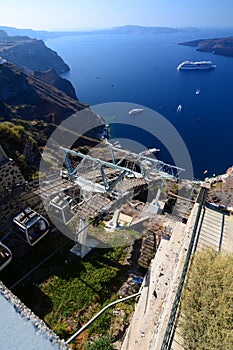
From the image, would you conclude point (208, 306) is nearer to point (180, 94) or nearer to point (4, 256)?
point (4, 256)

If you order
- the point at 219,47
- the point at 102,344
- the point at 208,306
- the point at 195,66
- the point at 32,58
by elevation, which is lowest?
the point at 102,344

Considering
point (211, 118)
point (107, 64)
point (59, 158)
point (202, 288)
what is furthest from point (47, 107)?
point (107, 64)

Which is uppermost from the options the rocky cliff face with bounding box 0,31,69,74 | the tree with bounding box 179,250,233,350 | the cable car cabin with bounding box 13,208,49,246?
the rocky cliff face with bounding box 0,31,69,74

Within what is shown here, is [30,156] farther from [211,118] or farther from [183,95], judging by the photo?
[183,95]

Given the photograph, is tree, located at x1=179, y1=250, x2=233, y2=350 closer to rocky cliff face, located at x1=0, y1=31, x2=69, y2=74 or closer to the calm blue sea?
the calm blue sea

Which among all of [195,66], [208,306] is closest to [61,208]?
[208,306]

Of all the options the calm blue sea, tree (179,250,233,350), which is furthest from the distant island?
tree (179,250,233,350)
